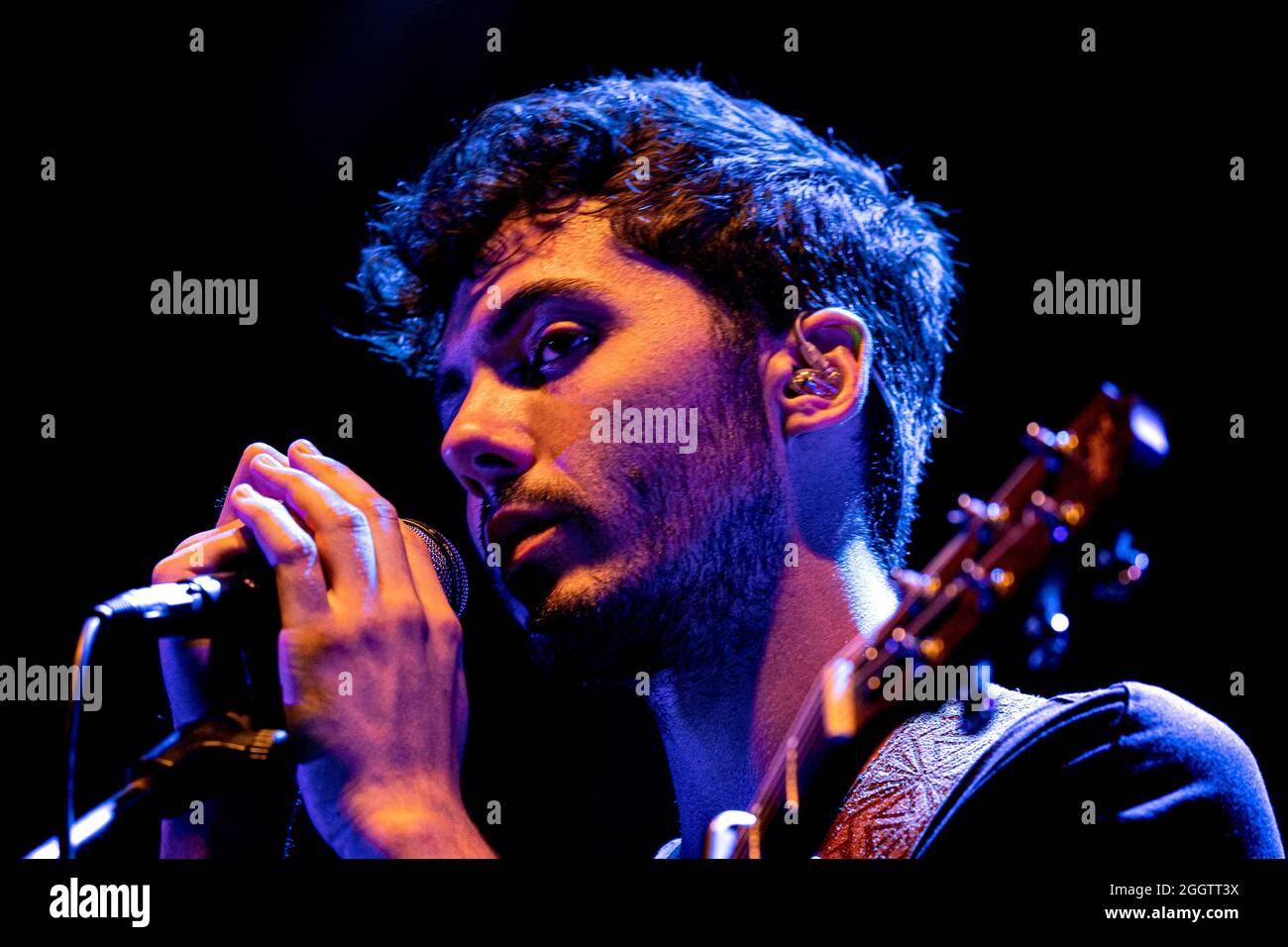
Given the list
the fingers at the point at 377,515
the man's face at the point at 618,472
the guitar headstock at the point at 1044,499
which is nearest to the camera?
the guitar headstock at the point at 1044,499

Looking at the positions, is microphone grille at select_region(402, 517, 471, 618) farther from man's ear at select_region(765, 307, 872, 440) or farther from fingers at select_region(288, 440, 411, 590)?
man's ear at select_region(765, 307, 872, 440)

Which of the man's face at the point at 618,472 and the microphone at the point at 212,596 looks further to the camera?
the man's face at the point at 618,472

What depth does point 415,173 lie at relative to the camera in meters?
2.44

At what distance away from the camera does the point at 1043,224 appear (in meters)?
2.09

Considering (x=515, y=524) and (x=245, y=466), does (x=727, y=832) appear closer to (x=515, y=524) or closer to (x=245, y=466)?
(x=515, y=524)

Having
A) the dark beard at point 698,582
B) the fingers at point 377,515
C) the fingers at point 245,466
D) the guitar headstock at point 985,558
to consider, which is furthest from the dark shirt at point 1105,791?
the fingers at point 245,466

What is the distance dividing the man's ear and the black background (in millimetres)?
416

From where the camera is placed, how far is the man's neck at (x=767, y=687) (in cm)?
170

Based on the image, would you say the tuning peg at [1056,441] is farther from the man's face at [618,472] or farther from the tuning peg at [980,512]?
the man's face at [618,472]

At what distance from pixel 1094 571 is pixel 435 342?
1.40 meters

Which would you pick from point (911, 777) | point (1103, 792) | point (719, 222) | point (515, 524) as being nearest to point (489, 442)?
point (515, 524)

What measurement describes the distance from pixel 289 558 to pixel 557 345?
1.81 ft

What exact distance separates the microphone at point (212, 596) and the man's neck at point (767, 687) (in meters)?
0.41

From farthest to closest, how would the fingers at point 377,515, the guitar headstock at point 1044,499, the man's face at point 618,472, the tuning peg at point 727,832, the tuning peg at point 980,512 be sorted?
the man's face at point 618,472 → the fingers at point 377,515 → the tuning peg at point 727,832 → the tuning peg at point 980,512 → the guitar headstock at point 1044,499
